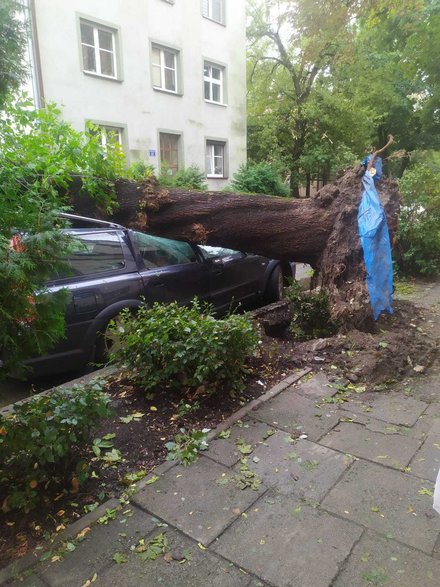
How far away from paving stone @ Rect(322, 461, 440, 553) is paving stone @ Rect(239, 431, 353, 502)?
7 cm

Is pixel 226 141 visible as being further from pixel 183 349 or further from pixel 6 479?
pixel 6 479

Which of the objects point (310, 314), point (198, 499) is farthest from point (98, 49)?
point (198, 499)

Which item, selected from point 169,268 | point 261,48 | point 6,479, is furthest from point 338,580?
point 261,48

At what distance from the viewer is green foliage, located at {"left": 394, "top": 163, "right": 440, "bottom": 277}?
842cm

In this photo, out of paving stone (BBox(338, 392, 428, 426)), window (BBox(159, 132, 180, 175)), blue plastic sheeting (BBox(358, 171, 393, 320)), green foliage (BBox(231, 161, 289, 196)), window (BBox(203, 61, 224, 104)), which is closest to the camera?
paving stone (BBox(338, 392, 428, 426))

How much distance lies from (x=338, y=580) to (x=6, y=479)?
1.77 m

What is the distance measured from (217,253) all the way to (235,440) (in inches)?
146

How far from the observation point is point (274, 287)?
7535 millimetres

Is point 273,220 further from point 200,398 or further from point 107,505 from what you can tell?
point 107,505

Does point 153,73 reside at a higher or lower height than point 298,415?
higher

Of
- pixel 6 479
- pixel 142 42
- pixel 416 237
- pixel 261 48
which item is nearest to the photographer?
pixel 6 479

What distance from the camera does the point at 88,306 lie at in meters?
4.40

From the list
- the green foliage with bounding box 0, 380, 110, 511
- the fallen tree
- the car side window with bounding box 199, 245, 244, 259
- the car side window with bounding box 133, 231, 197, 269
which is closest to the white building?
the car side window with bounding box 199, 245, 244, 259

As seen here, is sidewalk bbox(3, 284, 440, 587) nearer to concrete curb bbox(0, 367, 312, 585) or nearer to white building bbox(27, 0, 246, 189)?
concrete curb bbox(0, 367, 312, 585)
